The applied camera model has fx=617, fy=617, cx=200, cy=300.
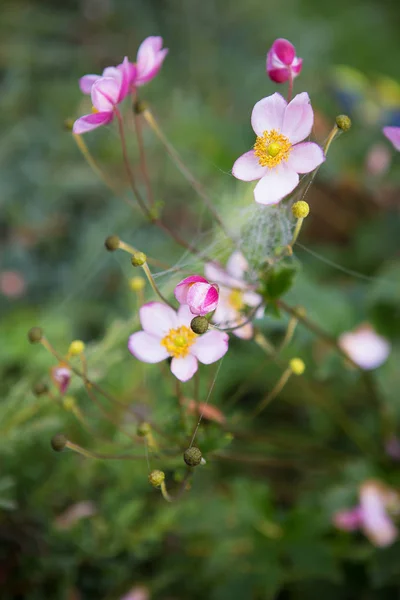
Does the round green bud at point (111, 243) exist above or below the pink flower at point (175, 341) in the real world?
above

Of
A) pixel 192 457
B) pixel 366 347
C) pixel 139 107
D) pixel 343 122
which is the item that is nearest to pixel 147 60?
pixel 139 107

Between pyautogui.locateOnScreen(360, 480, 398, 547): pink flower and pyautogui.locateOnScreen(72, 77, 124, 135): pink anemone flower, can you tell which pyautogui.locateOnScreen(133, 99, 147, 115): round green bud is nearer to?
pyautogui.locateOnScreen(72, 77, 124, 135): pink anemone flower

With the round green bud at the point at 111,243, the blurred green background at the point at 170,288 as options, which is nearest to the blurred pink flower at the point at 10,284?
the blurred green background at the point at 170,288

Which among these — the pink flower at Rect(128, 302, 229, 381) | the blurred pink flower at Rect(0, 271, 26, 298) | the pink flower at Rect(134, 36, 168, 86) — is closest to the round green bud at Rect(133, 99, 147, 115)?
the pink flower at Rect(134, 36, 168, 86)

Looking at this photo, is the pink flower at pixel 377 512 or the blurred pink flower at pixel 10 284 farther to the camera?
the blurred pink flower at pixel 10 284

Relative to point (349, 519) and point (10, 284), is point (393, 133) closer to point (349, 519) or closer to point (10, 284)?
point (349, 519)

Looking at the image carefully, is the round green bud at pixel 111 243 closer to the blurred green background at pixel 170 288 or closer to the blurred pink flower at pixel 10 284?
the blurred green background at pixel 170 288

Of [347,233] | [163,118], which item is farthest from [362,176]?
[163,118]

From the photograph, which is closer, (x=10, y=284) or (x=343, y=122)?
(x=343, y=122)
